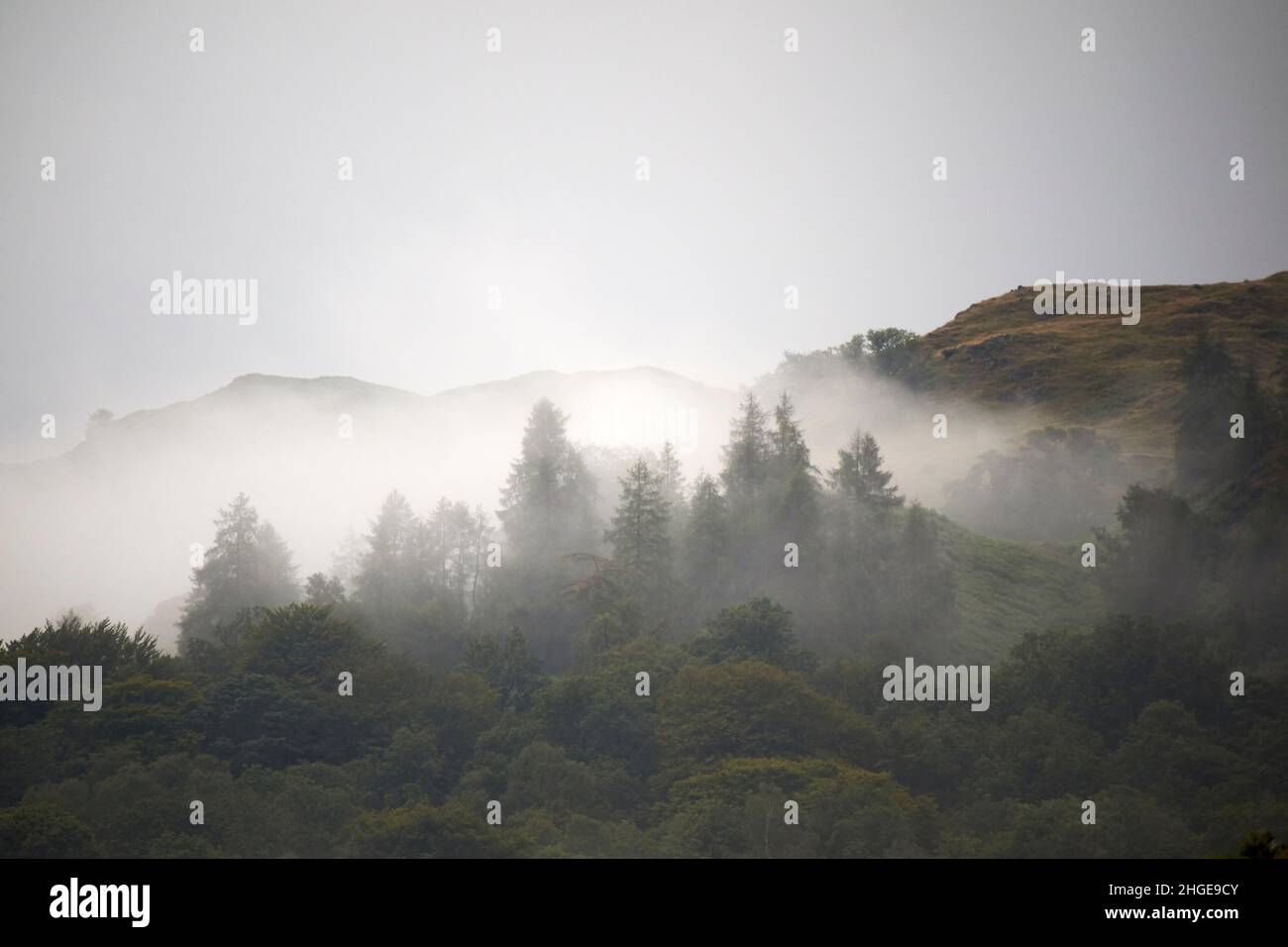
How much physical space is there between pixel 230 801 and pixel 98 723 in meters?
16.1

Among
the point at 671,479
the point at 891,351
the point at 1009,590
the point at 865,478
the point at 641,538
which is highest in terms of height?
the point at 891,351

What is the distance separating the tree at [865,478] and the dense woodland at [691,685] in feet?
0.83

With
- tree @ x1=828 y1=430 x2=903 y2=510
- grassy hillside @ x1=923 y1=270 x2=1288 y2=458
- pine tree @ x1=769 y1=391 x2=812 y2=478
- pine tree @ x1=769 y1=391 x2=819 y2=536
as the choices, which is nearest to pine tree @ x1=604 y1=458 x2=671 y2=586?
pine tree @ x1=769 y1=391 x2=819 y2=536

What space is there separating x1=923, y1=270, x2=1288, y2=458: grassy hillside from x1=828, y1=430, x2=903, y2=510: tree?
139ft

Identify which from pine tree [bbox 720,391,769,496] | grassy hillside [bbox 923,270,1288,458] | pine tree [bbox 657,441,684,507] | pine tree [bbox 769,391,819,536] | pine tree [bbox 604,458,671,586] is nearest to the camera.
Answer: pine tree [bbox 604,458,671,586]

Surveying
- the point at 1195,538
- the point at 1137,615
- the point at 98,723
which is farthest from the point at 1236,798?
the point at 98,723

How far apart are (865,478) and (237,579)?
5472 centimetres

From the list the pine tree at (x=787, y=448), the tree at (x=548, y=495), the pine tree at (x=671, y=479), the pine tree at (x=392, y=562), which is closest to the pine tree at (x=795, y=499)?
the pine tree at (x=787, y=448)

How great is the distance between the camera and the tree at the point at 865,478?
105188 mm

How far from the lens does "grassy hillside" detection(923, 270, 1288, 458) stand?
14800 centimetres

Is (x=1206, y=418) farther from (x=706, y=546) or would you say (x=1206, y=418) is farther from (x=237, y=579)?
(x=237, y=579)

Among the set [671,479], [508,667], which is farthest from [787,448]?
[508,667]

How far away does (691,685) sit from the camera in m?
84.3

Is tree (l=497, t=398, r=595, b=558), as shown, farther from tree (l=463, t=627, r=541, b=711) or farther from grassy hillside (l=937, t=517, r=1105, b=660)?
grassy hillside (l=937, t=517, r=1105, b=660)
